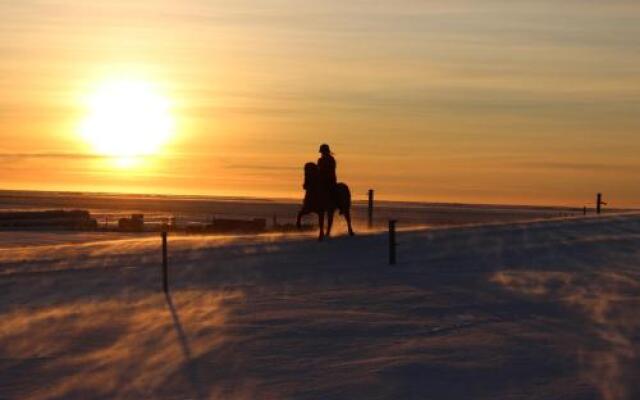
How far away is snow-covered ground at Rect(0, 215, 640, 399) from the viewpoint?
12352mm

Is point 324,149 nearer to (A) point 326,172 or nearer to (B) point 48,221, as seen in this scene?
(A) point 326,172

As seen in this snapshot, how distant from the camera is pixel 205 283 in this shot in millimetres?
19922

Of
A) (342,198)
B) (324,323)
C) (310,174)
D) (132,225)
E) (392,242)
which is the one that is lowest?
(324,323)

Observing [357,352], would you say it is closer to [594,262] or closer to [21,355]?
[21,355]

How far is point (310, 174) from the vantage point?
84.7ft

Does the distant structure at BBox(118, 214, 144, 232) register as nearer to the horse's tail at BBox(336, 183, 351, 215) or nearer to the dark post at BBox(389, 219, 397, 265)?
the horse's tail at BBox(336, 183, 351, 215)

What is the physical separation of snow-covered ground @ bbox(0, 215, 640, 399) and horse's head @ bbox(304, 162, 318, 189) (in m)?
1.37

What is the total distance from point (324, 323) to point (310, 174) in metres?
10.5

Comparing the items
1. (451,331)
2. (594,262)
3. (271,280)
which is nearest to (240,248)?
(271,280)

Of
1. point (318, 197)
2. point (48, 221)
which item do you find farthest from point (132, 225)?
point (318, 197)

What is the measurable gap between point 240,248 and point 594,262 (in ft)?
24.6

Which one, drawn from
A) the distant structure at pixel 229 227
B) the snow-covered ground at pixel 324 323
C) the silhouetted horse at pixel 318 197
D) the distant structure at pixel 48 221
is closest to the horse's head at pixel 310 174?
the silhouetted horse at pixel 318 197

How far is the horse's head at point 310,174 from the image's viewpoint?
25.8 metres

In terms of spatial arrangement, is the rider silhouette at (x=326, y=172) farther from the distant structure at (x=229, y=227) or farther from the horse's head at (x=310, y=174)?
the distant structure at (x=229, y=227)
